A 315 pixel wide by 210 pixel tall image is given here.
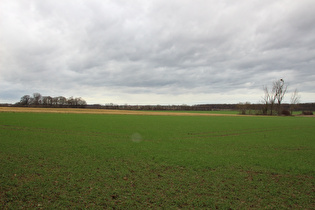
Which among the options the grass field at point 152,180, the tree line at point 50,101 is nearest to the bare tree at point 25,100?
the tree line at point 50,101

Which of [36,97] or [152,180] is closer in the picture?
[152,180]

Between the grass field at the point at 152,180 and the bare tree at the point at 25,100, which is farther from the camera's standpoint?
the bare tree at the point at 25,100

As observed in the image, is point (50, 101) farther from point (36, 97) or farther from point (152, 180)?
point (152, 180)

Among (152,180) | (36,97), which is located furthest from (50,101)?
(152,180)

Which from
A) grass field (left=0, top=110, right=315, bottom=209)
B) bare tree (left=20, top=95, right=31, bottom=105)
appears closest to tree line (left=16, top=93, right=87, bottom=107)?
bare tree (left=20, top=95, right=31, bottom=105)

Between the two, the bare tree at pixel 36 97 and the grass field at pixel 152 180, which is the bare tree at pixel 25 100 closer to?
the bare tree at pixel 36 97

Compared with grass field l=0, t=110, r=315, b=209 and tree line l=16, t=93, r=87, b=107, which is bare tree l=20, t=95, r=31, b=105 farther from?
grass field l=0, t=110, r=315, b=209

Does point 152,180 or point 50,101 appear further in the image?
point 50,101

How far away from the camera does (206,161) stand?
10398 millimetres

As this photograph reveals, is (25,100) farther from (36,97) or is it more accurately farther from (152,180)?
(152,180)

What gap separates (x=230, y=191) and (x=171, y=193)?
2142 millimetres

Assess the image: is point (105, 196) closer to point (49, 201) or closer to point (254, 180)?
point (49, 201)

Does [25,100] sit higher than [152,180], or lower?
higher

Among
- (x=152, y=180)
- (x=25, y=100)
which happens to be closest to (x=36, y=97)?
(x=25, y=100)
